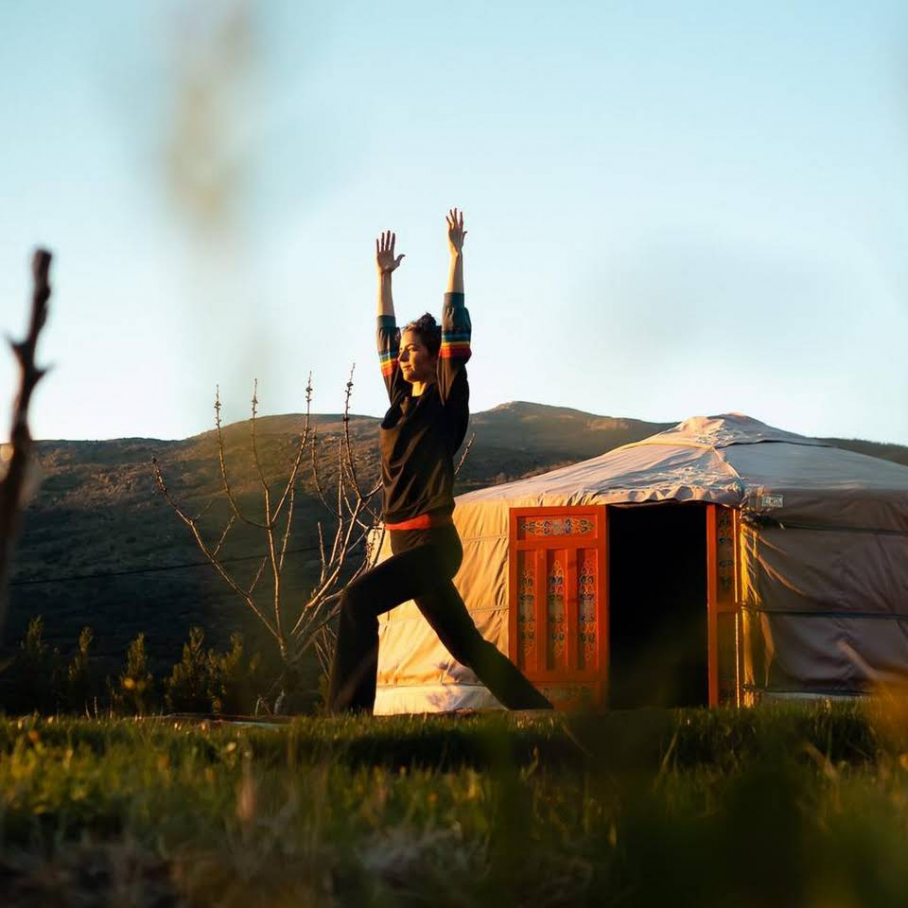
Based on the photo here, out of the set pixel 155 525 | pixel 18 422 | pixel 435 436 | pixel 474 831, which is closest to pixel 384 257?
pixel 435 436

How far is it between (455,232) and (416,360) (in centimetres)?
48

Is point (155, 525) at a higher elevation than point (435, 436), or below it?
higher

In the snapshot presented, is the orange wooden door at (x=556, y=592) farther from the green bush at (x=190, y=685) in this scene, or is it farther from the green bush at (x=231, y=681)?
the green bush at (x=190, y=685)

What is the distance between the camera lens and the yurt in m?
8.05

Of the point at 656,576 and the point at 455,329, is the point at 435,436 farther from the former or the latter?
the point at 656,576

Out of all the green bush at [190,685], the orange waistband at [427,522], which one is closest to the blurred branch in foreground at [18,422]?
the orange waistband at [427,522]

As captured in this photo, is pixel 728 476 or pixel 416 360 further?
pixel 728 476

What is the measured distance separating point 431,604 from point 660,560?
6.96m

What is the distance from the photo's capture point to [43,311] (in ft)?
2.58

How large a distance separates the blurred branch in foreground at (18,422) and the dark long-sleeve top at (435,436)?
3942 mm

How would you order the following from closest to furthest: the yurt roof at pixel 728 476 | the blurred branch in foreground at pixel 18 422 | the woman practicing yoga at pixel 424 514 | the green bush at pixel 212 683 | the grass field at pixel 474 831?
the blurred branch in foreground at pixel 18 422 < the grass field at pixel 474 831 < the woman practicing yoga at pixel 424 514 < the yurt roof at pixel 728 476 < the green bush at pixel 212 683

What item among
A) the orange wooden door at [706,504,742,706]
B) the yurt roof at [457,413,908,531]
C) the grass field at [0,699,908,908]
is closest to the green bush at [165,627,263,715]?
the yurt roof at [457,413,908,531]

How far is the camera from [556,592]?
339 inches

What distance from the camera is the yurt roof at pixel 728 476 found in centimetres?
816
